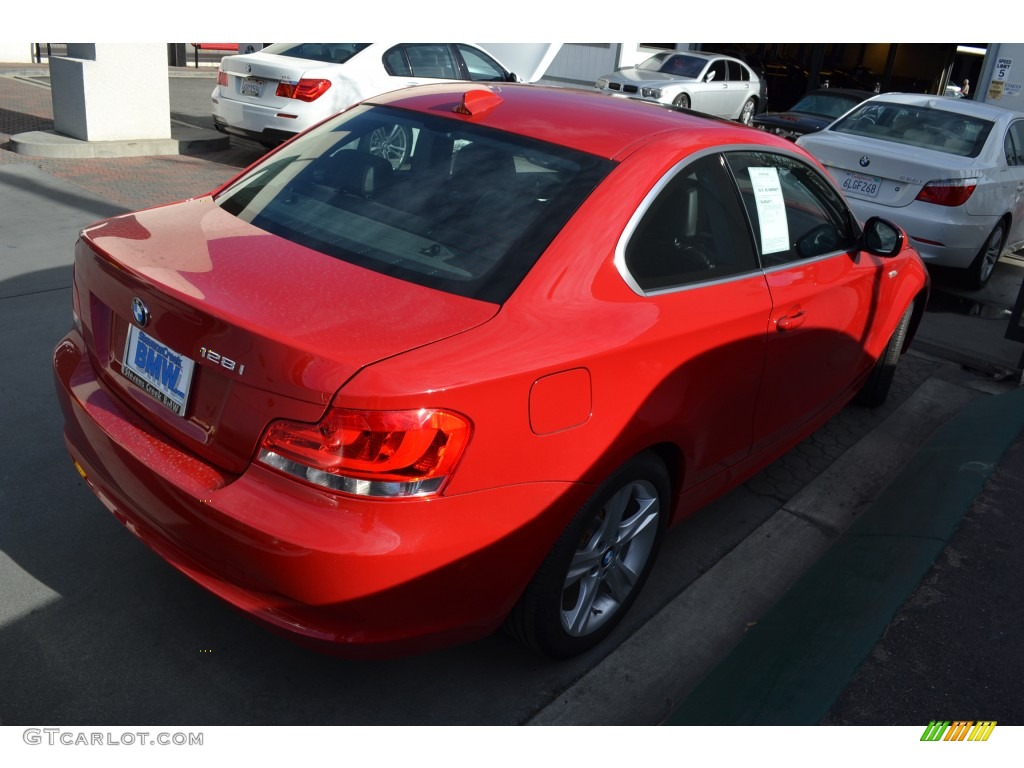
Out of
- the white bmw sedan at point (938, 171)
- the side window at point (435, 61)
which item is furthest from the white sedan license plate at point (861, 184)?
the side window at point (435, 61)

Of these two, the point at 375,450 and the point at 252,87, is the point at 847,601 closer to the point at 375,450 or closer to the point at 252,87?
the point at 375,450

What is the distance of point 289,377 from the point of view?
232cm

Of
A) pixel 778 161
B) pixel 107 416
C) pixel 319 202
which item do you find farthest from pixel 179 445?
pixel 778 161

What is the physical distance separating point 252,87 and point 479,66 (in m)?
2.85

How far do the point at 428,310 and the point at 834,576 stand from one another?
6.59ft

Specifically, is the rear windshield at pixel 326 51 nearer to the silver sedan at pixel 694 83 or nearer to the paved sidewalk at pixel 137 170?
the paved sidewalk at pixel 137 170

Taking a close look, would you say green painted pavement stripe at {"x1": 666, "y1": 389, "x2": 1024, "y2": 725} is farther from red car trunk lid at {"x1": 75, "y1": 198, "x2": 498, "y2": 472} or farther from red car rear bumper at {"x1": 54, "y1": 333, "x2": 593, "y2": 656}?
red car trunk lid at {"x1": 75, "y1": 198, "x2": 498, "y2": 472}

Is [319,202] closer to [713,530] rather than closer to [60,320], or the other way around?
[713,530]

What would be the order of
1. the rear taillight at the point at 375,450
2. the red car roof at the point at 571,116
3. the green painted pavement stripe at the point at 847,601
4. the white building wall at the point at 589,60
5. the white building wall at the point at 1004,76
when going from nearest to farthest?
the rear taillight at the point at 375,450, the green painted pavement stripe at the point at 847,601, the red car roof at the point at 571,116, the white building wall at the point at 1004,76, the white building wall at the point at 589,60

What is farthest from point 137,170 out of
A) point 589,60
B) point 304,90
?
point 589,60

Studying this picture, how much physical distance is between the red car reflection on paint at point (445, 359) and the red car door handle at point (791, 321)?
2 centimetres

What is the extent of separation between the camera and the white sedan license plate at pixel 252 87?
32.7ft

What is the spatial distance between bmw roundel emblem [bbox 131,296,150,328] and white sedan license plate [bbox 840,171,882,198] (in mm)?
6816

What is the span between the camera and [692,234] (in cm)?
327
